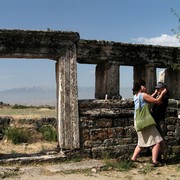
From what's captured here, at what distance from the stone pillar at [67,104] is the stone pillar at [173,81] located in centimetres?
247

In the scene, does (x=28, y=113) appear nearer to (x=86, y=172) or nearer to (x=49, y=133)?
(x=49, y=133)

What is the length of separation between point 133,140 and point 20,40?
3.19 metres

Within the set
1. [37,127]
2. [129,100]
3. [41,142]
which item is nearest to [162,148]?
[129,100]

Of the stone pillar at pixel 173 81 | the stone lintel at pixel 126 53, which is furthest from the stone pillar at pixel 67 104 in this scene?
the stone pillar at pixel 173 81

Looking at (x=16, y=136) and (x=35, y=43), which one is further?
(x=16, y=136)

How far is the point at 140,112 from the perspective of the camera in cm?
672

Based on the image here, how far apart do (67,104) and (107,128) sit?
997 mm

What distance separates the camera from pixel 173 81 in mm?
8367

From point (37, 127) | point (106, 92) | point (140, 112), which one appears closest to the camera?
point (140, 112)

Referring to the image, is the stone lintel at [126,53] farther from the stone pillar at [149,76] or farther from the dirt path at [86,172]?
the dirt path at [86,172]

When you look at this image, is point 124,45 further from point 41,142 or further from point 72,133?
point 41,142

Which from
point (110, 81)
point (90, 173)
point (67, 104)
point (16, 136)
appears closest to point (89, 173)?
point (90, 173)

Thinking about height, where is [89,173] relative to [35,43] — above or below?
below

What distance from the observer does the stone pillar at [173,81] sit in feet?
27.3
